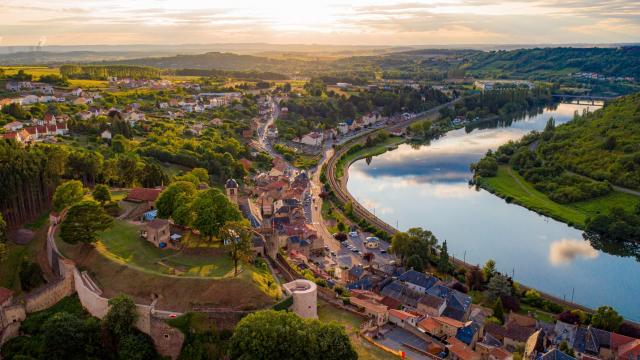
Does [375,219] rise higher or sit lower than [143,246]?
lower

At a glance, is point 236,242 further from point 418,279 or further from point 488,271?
point 488,271

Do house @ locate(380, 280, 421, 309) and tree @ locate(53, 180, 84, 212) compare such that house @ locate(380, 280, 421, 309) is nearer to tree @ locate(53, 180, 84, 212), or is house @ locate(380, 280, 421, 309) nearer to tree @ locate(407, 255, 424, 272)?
tree @ locate(407, 255, 424, 272)

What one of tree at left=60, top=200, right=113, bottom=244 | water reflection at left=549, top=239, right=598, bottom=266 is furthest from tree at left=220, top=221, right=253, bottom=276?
water reflection at left=549, top=239, right=598, bottom=266

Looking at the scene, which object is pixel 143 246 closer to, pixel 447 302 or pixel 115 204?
pixel 115 204

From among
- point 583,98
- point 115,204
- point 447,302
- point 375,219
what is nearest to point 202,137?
point 375,219

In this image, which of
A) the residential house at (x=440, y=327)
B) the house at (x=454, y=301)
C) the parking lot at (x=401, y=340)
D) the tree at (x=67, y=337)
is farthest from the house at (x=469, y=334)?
the tree at (x=67, y=337)

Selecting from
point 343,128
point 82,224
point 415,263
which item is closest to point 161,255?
point 82,224
